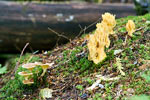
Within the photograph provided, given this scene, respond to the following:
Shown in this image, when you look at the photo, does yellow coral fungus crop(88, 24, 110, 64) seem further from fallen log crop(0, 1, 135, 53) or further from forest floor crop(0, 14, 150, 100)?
fallen log crop(0, 1, 135, 53)

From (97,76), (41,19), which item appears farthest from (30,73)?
(41,19)

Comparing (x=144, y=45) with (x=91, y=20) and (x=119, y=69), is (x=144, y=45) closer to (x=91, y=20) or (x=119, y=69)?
(x=119, y=69)

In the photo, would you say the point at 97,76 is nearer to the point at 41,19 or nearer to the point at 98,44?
the point at 98,44

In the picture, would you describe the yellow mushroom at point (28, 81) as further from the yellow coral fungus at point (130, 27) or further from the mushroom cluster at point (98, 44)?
the yellow coral fungus at point (130, 27)

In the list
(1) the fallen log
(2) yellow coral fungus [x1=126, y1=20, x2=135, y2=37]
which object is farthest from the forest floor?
(1) the fallen log

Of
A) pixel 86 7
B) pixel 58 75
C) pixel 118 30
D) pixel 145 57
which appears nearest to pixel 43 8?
pixel 86 7

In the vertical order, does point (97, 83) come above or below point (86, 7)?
below

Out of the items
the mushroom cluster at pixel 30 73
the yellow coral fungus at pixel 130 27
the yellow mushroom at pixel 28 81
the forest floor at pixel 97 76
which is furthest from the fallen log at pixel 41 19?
the yellow mushroom at pixel 28 81
